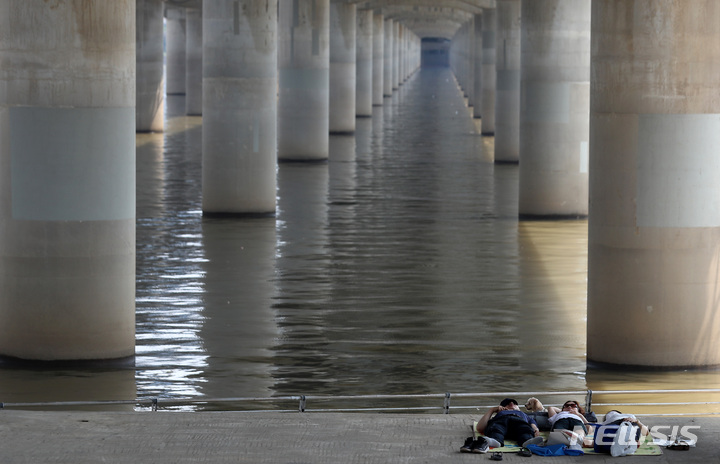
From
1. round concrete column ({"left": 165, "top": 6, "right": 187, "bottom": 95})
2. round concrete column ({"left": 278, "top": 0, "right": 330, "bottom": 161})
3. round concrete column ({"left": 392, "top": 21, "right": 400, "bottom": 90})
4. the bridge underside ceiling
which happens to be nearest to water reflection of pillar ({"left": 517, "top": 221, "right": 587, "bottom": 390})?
round concrete column ({"left": 278, "top": 0, "right": 330, "bottom": 161})

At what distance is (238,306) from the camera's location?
1877cm

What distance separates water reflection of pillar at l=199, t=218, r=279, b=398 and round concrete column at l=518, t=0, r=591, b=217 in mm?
5680

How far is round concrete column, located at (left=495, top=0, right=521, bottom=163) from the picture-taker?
39406 mm

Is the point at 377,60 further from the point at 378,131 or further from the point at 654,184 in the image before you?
the point at 654,184

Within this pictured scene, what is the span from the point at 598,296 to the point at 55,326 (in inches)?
239

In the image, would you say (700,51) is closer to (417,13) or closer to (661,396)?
(661,396)

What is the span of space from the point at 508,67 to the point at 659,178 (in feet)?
83.3

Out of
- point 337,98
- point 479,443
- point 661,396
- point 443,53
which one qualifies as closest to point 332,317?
point 661,396

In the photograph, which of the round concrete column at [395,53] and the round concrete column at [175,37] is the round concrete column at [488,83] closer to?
the round concrete column at [175,37]

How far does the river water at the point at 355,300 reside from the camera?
47.4ft

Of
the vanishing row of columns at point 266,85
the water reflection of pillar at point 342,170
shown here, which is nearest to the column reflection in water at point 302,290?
the water reflection of pillar at point 342,170

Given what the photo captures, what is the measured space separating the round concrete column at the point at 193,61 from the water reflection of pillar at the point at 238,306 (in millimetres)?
38108

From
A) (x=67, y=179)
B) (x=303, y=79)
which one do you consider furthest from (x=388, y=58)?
(x=67, y=179)

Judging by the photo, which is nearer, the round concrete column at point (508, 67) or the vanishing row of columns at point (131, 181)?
the vanishing row of columns at point (131, 181)
